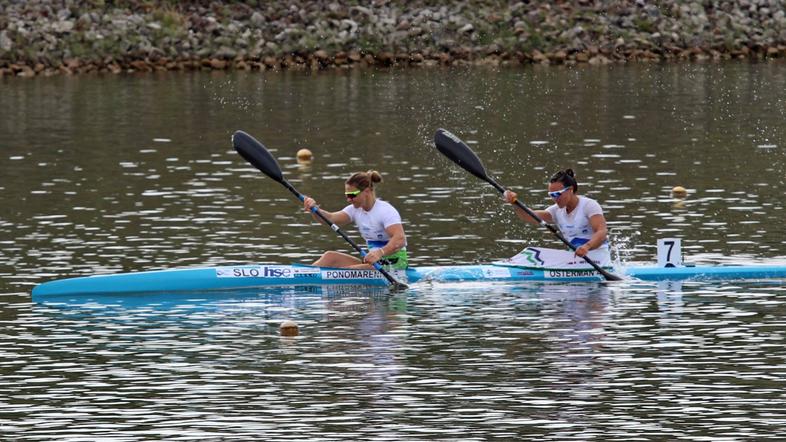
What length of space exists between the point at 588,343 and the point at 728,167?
19.0 m

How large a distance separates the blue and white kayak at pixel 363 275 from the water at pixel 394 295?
0.25m

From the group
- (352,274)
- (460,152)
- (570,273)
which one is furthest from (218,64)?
(570,273)

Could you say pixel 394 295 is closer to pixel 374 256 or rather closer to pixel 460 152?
pixel 374 256

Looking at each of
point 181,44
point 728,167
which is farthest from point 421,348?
point 181,44

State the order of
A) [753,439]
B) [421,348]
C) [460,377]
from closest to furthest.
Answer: [753,439]
[460,377]
[421,348]

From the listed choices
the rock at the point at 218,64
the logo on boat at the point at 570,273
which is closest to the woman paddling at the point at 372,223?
the logo on boat at the point at 570,273

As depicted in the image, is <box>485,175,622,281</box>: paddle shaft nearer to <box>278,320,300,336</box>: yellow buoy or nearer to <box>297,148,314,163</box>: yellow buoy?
<box>278,320,300,336</box>: yellow buoy

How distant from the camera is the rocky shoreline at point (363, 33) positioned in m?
71.9

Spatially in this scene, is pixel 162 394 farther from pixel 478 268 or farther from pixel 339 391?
pixel 478 268

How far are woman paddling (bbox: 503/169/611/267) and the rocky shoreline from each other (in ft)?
151

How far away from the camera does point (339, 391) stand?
20016 mm

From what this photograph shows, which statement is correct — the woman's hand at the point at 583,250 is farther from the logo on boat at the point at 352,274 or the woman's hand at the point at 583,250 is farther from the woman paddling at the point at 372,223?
the logo on boat at the point at 352,274

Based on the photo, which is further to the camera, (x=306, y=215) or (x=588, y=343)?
(x=306, y=215)

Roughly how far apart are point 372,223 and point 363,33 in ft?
157
